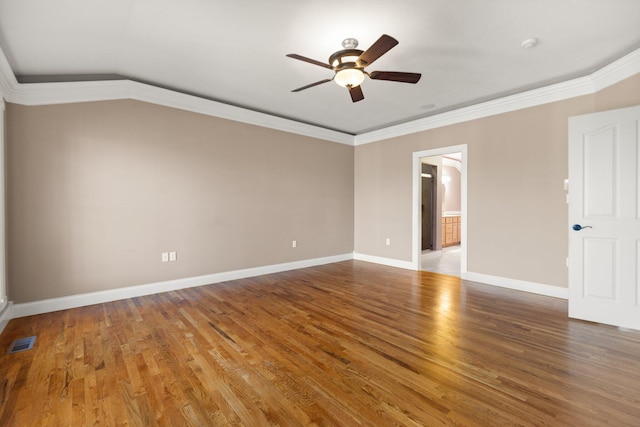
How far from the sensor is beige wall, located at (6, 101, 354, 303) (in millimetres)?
3113

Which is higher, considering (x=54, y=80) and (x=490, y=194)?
(x=54, y=80)

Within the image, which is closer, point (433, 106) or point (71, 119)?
point (71, 119)

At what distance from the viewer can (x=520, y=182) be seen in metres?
4.00

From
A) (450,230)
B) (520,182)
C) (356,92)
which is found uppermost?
(356,92)

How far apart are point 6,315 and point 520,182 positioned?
629cm

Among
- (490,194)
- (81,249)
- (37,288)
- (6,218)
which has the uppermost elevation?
(490,194)

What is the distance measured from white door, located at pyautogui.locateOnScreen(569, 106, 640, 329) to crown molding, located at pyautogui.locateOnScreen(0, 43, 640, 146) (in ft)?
2.49

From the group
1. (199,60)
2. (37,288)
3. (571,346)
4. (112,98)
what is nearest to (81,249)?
(37,288)

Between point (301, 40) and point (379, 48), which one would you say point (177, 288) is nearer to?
point (301, 40)

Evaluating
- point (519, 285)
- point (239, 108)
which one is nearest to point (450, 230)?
point (519, 285)

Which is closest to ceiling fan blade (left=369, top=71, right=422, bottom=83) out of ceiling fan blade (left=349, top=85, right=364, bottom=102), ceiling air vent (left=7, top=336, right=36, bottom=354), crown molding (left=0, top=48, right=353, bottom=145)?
ceiling fan blade (left=349, top=85, right=364, bottom=102)

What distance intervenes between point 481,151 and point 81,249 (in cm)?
561

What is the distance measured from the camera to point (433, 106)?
4.48 meters

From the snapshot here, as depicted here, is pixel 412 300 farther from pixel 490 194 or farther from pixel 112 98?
pixel 112 98
